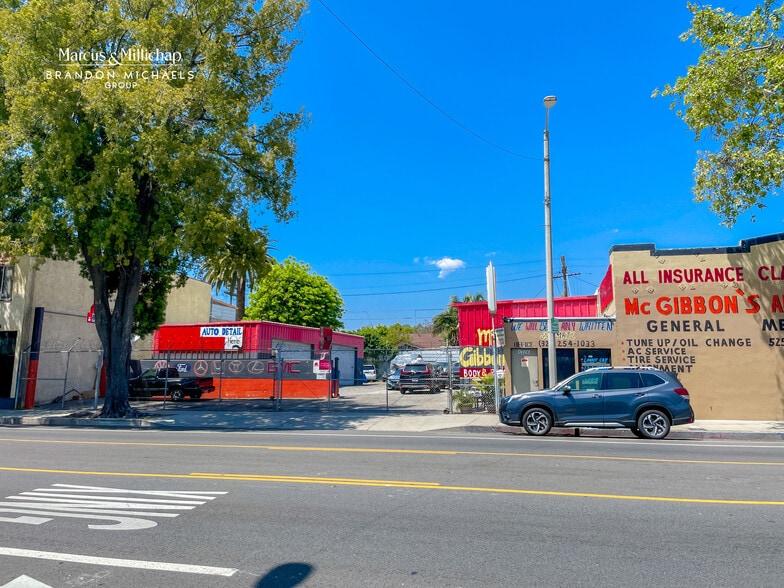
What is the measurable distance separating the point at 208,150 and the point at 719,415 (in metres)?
17.6

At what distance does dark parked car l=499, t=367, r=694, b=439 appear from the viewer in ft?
43.9

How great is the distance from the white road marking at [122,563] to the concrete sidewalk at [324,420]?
36.6 ft

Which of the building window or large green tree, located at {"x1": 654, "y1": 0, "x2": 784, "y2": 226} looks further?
the building window

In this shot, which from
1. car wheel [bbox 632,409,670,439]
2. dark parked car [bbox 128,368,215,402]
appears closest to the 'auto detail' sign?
dark parked car [bbox 128,368,215,402]

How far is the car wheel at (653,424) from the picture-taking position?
44.2 feet

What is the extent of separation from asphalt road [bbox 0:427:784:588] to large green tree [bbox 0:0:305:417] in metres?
8.27

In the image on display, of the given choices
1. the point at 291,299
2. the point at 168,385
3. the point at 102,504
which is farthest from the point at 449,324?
the point at 102,504

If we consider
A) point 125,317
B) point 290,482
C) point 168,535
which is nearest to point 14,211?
point 125,317

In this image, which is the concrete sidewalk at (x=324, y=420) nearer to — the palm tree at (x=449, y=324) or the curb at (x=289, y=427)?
the curb at (x=289, y=427)

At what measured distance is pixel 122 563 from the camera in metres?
4.84

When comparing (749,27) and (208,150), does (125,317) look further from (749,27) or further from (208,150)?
(749,27)

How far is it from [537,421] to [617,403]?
1.91 m

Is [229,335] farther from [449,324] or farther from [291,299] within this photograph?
[449,324]

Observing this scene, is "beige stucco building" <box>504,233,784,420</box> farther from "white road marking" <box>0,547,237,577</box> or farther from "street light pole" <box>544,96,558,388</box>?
"white road marking" <box>0,547,237,577</box>
